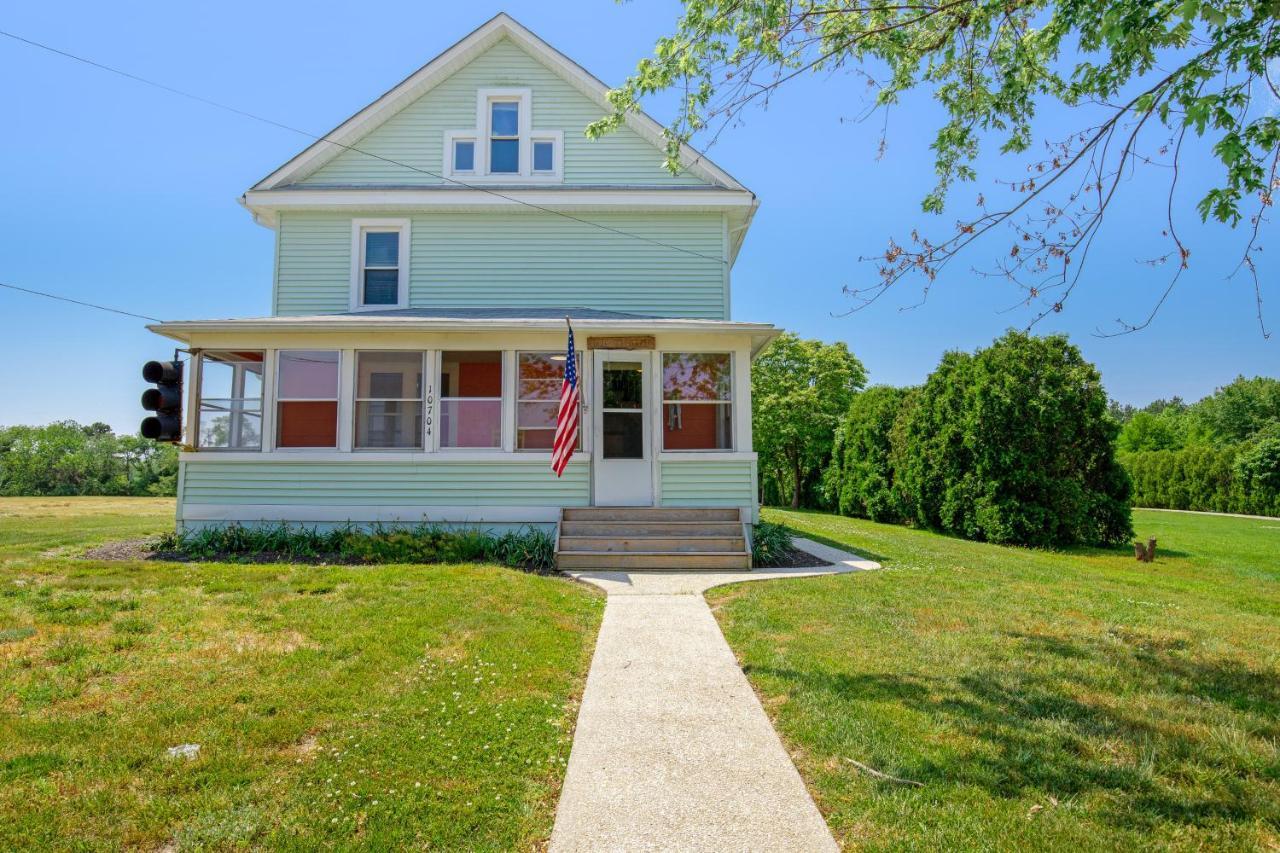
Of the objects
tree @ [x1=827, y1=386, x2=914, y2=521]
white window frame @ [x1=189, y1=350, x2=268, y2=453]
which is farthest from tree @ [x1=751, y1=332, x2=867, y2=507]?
white window frame @ [x1=189, y1=350, x2=268, y2=453]

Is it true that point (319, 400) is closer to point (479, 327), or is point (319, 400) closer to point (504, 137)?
point (479, 327)

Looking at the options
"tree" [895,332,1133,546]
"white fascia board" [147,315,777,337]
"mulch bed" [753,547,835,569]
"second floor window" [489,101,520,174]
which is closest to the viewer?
"mulch bed" [753,547,835,569]

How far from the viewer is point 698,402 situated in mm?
10859

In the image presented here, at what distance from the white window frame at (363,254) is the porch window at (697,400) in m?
5.71

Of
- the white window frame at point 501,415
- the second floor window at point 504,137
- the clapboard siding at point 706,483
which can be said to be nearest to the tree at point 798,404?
the second floor window at point 504,137

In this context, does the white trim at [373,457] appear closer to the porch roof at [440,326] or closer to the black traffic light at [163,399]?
the porch roof at [440,326]

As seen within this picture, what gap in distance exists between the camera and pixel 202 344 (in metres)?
10.6

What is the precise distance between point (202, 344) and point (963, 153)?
11.2 m

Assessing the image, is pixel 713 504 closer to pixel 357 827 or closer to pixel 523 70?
pixel 357 827

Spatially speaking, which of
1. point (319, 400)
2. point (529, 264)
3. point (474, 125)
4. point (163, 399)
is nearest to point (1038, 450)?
point (529, 264)

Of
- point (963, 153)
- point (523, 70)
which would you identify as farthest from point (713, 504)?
point (523, 70)

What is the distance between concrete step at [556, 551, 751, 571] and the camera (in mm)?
9242

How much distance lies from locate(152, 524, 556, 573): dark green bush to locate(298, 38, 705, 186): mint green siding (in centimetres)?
705

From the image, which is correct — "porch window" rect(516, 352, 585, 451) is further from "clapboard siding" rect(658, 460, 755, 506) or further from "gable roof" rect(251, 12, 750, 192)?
"gable roof" rect(251, 12, 750, 192)
